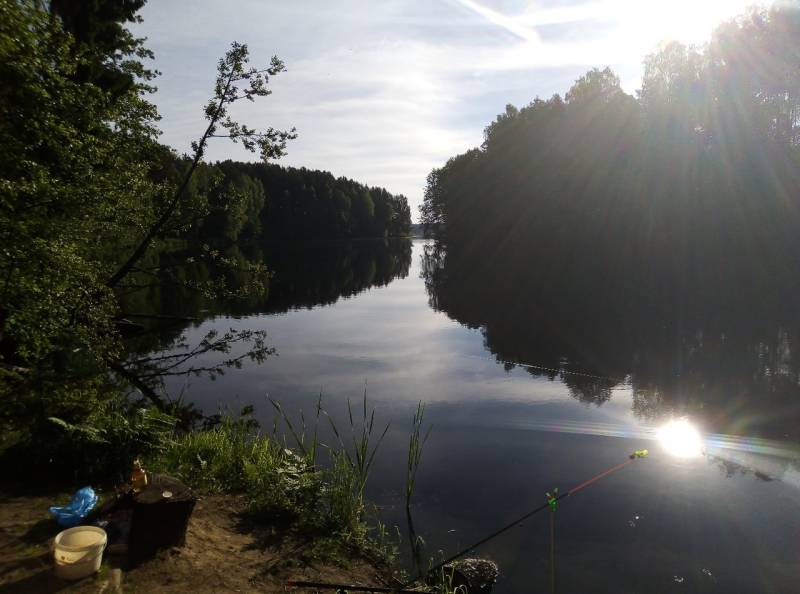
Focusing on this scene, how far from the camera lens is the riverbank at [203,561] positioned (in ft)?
16.8

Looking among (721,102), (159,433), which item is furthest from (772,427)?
(721,102)

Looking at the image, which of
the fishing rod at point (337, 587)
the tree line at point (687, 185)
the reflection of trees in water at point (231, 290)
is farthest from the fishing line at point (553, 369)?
the fishing rod at point (337, 587)

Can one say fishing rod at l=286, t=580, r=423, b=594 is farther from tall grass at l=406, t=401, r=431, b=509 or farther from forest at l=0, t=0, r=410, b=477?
forest at l=0, t=0, r=410, b=477

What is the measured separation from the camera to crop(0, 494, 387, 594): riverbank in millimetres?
5105

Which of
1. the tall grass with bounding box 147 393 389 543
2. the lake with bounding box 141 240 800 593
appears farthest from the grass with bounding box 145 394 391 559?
the lake with bounding box 141 240 800 593

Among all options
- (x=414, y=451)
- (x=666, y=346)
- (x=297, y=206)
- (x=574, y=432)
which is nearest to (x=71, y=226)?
(x=414, y=451)

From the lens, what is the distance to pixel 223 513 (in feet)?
24.2

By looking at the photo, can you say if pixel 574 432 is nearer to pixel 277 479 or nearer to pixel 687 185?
pixel 277 479

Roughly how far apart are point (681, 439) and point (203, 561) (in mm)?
10006

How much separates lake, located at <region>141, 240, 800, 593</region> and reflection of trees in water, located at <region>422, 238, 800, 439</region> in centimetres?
11

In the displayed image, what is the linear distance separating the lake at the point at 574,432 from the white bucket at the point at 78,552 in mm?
3957

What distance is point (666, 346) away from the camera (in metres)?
20.2

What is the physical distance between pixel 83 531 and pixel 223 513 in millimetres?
2378

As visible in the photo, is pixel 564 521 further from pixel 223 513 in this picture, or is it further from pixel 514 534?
pixel 223 513
